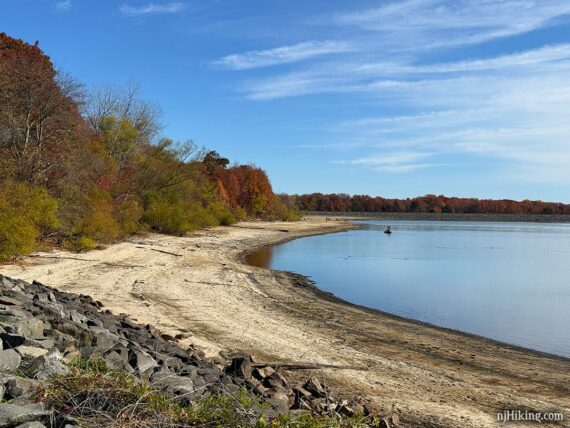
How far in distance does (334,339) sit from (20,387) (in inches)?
331

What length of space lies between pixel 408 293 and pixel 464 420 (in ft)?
52.3

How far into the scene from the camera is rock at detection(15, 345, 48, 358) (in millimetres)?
6117

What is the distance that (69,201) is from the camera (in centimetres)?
2406

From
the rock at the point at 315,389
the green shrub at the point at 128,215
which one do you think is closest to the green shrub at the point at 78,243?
the green shrub at the point at 128,215

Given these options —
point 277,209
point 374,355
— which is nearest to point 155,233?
point 374,355

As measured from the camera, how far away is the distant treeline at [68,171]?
20.1 meters

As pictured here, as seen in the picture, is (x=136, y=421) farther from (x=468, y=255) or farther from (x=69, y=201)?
(x=468, y=255)

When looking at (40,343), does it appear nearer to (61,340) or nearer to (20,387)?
(61,340)

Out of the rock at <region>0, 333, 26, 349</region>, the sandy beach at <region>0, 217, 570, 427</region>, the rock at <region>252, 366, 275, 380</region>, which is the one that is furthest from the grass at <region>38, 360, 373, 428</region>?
the sandy beach at <region>0, 217, 570, 427</region>

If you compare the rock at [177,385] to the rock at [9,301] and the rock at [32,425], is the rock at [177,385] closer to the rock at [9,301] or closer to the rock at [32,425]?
the rock at [32,425]

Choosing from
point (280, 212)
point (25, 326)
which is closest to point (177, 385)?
point (25, 326)

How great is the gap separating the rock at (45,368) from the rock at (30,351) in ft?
1.33

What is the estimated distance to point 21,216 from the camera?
18.6m

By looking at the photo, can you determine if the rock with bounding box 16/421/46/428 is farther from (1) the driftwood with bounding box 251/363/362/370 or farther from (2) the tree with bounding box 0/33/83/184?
(2) the tree with bounding box 0/33/83/184
